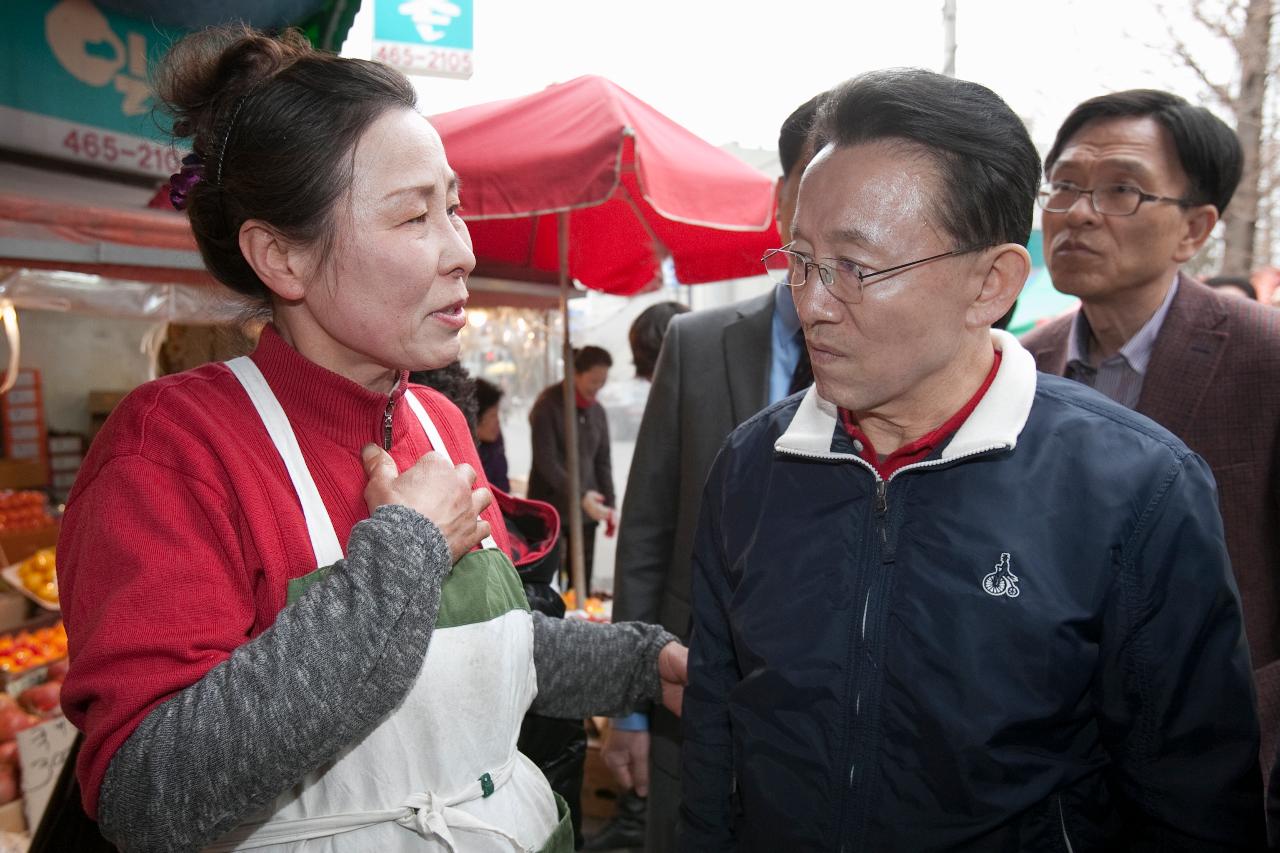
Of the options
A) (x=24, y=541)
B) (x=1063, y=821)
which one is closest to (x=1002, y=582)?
(x=1063, y=821)

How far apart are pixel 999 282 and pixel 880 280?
22cm

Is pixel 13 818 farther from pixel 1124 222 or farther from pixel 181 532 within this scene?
pixel 1124 222

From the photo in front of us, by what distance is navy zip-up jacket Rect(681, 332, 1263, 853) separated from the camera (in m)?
1.19

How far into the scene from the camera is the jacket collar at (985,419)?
1.27 m

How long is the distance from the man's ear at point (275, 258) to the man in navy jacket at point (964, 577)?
77 cm

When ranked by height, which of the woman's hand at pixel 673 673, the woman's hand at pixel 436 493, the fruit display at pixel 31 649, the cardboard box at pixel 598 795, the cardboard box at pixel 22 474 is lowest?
the cardboard box at pixel 598 795

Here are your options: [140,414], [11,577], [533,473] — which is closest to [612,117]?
[140,414]

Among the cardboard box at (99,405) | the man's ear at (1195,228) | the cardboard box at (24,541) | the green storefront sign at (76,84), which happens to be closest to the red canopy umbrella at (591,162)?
the green storefront sign at (76,84)

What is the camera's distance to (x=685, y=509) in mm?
2234

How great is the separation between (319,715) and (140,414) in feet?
1.59

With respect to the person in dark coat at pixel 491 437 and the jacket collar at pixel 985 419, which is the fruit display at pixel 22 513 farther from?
the jacket collar at pixel 985 419

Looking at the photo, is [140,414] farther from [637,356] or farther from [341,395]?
[637,356]

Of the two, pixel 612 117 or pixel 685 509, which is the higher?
pixel 612 117

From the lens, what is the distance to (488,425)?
5906mm
